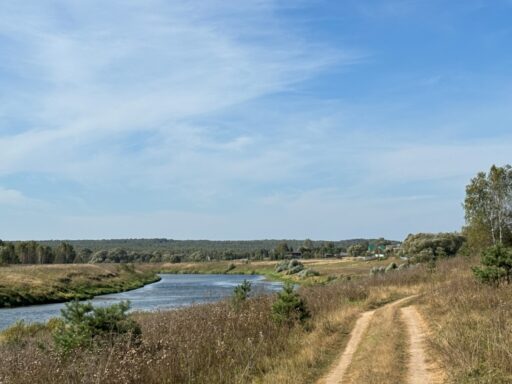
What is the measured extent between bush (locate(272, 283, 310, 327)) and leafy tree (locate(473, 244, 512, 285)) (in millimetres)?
7583

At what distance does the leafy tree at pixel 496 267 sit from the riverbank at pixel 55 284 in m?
56.1

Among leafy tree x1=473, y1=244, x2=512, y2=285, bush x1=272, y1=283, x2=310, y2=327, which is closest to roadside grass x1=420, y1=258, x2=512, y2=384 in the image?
leafy tree x1=473, y1=244, x2=512, y2=285

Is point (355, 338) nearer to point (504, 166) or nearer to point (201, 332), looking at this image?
point (201, 332)

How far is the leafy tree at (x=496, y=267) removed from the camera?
22.2m

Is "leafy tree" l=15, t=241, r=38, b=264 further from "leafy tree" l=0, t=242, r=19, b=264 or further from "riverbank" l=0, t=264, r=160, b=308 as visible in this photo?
"riverbank" l=0, t=264, r=160, b=308

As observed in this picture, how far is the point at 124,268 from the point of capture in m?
135

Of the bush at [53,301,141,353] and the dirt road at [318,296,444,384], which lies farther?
the bush at [53,301,141,353]

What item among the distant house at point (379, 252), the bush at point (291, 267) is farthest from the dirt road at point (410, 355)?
the distant house at point (379, 252)

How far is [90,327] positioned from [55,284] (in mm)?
70183

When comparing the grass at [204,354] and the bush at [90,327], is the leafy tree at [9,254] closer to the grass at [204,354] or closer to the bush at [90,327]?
the grass at [204,354]

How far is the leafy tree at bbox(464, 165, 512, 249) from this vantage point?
205ft

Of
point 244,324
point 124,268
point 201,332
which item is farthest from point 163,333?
point 124,268

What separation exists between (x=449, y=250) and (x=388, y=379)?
75.7 meters

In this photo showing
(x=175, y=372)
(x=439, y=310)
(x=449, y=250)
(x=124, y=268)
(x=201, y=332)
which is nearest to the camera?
(x=175, y=372)
